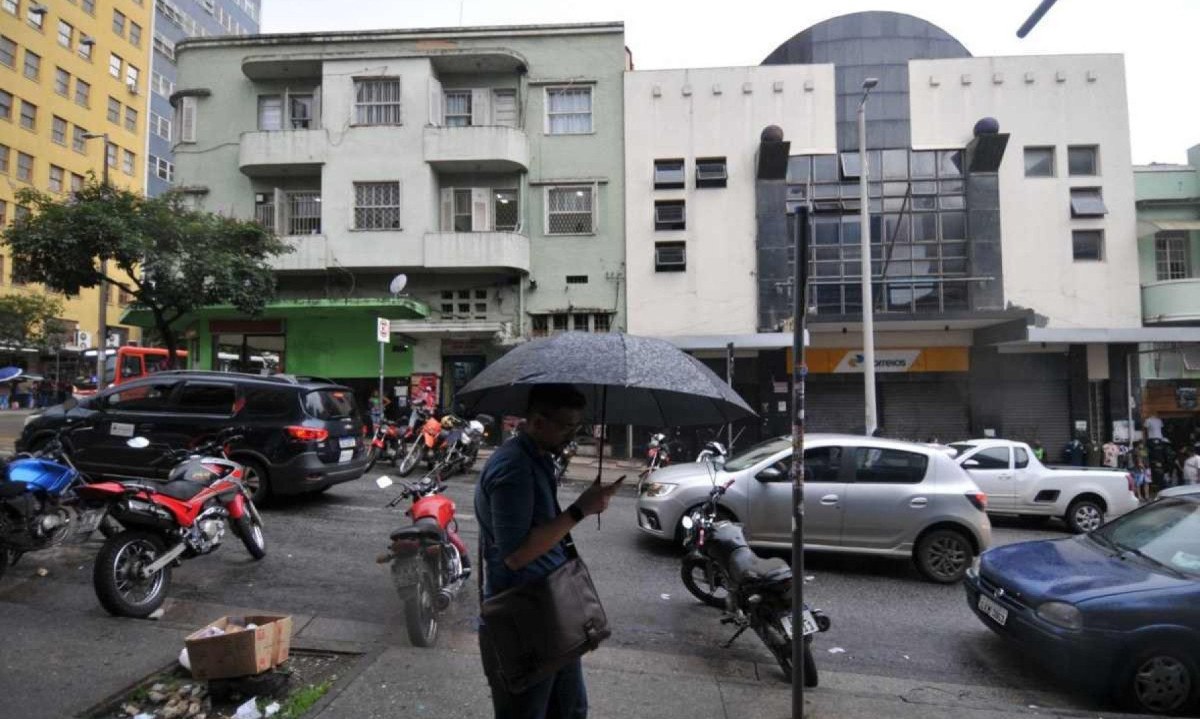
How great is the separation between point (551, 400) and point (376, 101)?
20165 millimetres

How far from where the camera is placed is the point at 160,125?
160 ft

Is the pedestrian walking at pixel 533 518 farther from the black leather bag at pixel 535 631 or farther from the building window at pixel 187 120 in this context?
the building window at pixel 187 120

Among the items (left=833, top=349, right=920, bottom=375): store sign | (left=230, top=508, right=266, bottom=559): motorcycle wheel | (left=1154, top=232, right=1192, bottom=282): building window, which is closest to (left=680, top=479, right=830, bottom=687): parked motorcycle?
(left=230, top=508, right=266, bottom=559): motorcycle wheel

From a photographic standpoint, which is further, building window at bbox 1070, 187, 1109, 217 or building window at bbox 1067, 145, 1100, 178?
building window at bbox 1067, 145, 1100, 178

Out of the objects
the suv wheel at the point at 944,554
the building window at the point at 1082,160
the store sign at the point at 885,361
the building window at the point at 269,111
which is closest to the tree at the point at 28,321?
the building window at the point at 269,111

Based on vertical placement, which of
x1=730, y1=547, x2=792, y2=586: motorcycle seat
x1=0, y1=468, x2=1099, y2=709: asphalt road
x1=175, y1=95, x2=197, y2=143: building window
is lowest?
x1=0, y1=468, x2=1099, y2=709: asphalt road

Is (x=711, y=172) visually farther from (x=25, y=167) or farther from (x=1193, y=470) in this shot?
(x=25, y=167)

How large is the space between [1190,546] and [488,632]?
539cm

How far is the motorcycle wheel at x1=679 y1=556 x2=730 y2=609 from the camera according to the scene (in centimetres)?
619

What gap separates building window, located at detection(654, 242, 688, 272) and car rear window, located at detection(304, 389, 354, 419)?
11372mm

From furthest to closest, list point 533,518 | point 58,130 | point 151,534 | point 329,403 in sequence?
point 58,130 → point 329,403 → point 151,534 → point 533,518

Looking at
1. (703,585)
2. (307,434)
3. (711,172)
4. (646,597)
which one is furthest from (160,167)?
(703,585)

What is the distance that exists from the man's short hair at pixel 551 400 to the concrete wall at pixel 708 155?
16.6m

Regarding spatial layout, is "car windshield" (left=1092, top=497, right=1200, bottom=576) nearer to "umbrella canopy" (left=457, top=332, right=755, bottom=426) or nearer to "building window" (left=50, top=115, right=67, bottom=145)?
"umbrella canopy" (left=457, top=332, right=755, bottom=426)
